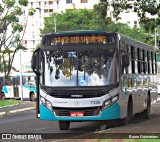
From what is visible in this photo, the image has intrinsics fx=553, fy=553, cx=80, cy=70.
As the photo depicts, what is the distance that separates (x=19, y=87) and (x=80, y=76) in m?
33.4

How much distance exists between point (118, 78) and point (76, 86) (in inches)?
52.7

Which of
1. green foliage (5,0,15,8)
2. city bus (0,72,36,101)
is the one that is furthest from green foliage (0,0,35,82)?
city bus (0,72,36,101)

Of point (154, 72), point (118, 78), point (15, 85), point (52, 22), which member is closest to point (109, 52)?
point (118, 78)

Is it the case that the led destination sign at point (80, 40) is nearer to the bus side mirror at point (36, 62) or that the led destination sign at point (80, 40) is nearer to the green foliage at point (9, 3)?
the bus side mirror at point (36, 62)

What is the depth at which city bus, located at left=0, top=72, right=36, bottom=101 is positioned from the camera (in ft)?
155

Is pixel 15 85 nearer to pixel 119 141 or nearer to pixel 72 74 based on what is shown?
pixel 72 74

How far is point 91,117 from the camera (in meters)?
15.7

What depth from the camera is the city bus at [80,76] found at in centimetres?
1570

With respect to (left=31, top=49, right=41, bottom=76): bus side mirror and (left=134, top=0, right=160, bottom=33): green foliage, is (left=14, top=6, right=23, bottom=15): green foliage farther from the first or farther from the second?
(left=31, top=49, right=41, bottom=76): bus side mirror

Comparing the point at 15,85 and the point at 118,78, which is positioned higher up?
the point at 118,78

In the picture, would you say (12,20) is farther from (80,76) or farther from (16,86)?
(80,76)

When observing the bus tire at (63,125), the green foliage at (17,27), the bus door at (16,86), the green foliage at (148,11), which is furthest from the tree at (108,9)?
the bus door at (16,86)

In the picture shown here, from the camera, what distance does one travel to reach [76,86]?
15680 millimetres

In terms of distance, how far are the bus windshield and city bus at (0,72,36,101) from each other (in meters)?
30.9
